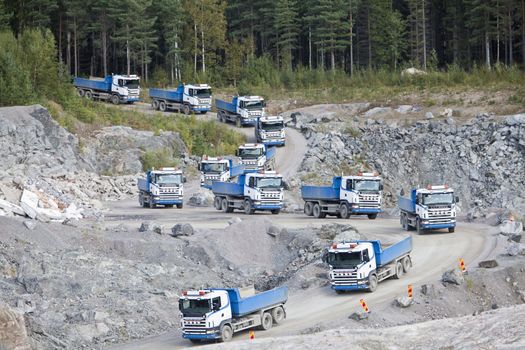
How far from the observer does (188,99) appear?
96.9 metres

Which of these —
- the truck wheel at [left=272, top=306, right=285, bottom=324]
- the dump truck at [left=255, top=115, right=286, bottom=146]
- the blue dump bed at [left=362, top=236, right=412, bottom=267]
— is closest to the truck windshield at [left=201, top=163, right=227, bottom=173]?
the dump truck at [left=255, top=115, right=286, bottom=146]

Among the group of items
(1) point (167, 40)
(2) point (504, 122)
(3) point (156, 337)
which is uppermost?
(1) point (167, 40)

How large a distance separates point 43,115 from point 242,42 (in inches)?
2104

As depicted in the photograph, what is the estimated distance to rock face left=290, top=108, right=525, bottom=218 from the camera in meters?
77.6

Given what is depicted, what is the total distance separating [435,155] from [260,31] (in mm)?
53792

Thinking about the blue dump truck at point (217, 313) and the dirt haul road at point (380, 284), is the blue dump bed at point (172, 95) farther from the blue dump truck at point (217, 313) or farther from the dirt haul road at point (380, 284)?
the blue dump truck at point (217, 313)

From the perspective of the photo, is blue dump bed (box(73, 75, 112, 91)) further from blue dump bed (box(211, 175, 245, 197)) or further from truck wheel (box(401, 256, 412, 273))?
truck wheel (box(401, 256, 412, 273))

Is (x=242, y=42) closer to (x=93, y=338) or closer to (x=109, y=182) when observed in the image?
(x=109, y=182)

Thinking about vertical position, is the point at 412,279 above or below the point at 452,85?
below

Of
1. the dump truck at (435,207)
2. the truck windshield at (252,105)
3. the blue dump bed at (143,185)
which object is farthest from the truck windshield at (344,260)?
the truck windshield at (252,105)

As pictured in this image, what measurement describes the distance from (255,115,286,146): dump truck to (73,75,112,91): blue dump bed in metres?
18.5

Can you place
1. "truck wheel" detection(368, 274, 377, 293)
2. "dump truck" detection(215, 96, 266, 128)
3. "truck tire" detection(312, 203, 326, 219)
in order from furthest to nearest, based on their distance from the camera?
"dump truck" detection(215, 96, 266, 128) → "truck tire" detection(312, 203, 326, 219) → "truck wheel" detection(368, 274, 377, 293)

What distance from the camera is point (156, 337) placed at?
43719mm

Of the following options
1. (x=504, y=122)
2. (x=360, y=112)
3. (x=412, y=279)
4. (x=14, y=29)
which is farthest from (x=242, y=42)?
(x=412, y=279)
